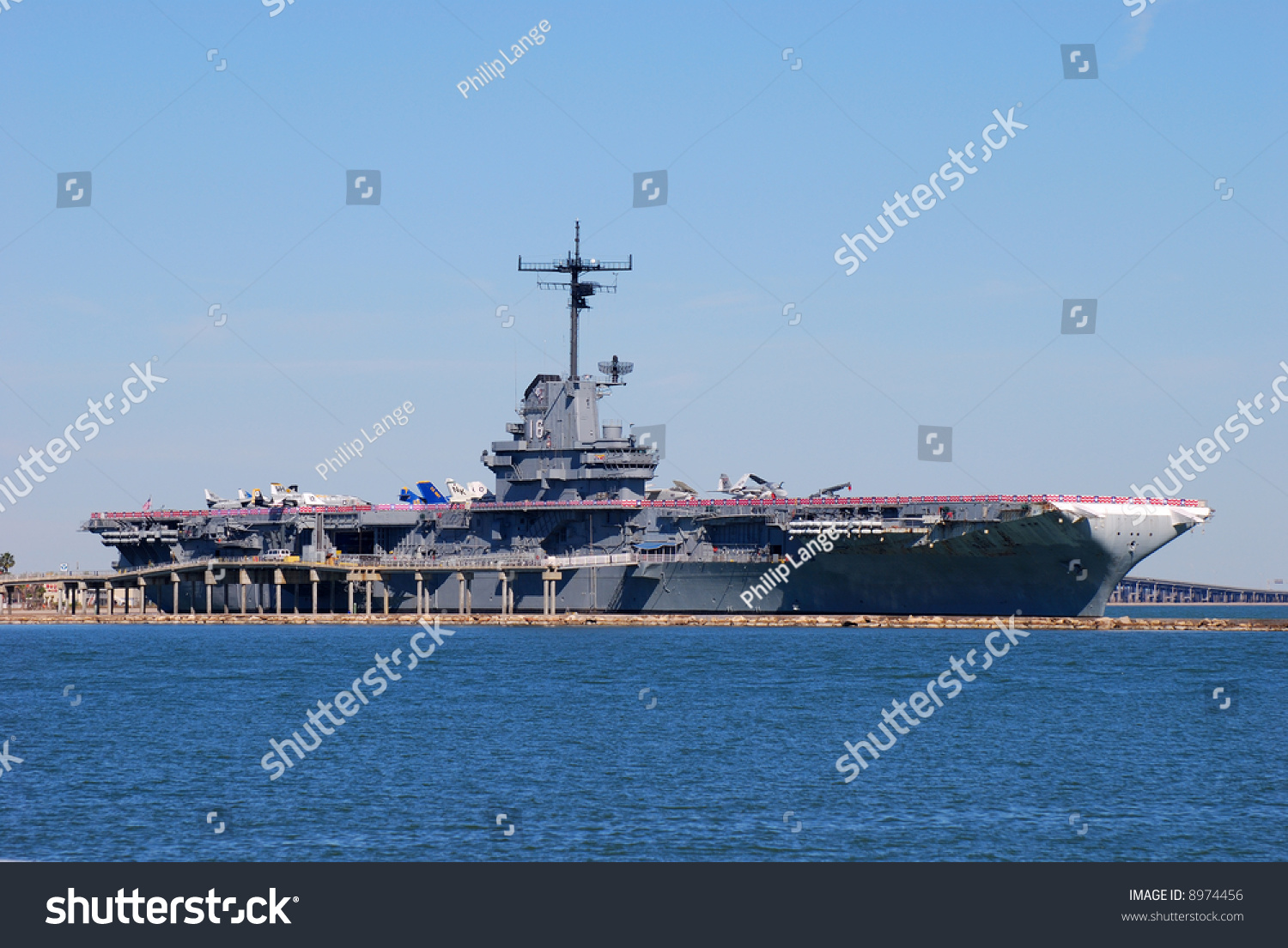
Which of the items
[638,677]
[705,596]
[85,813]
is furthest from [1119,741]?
[705,596]

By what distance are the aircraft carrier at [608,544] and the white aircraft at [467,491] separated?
0.17m

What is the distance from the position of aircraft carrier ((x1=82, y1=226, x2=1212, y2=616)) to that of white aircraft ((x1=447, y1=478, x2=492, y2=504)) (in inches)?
6.7

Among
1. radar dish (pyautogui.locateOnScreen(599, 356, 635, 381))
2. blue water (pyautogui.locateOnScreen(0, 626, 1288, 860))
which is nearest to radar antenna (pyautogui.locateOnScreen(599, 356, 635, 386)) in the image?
radar dish (pyautogui.locateOnScreen(599, 356, 635, 381))

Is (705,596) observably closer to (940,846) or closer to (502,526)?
(502,526)

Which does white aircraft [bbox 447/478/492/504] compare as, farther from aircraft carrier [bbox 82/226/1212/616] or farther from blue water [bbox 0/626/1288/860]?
A: blue water [bbox 0/626/1288/860]

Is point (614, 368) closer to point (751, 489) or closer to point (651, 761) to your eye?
point (751, 489)

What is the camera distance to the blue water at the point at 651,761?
20.0 metres

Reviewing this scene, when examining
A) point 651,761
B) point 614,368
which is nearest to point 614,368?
point 614,368

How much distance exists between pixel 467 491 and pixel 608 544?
829 centimetres

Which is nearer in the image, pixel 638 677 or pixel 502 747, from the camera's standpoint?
pixel 502 747

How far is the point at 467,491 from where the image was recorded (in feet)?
214

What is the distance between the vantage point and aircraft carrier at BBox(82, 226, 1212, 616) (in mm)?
51219

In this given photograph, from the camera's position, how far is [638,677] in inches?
1532
